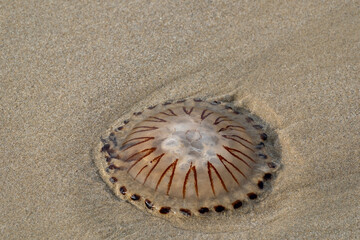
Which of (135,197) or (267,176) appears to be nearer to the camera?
(135,197)

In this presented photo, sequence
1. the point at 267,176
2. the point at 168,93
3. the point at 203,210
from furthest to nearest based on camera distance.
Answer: the point at 168,93
the point at 267,176
the point at 203,210

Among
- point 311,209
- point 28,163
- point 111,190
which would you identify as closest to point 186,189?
point 111,190

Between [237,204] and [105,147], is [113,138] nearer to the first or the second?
[105,147]

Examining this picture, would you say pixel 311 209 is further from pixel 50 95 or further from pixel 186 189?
pixel 50 95

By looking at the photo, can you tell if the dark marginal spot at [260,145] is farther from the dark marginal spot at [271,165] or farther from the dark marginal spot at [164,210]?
the dark marginal spot at [164,210]

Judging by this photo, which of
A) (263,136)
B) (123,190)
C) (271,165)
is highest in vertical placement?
(263,136)

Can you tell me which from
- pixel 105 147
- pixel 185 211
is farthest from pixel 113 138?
pixel 185 211
